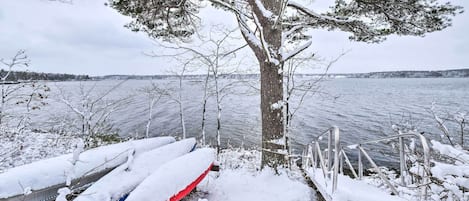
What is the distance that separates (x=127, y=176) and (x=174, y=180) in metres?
0.66

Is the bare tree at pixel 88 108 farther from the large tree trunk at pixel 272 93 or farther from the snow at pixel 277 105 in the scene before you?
the snow at pixel 277 105

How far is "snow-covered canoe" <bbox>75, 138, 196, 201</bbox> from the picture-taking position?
2.64m

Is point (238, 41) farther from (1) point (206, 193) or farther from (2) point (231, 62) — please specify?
(1) point (206, 193)

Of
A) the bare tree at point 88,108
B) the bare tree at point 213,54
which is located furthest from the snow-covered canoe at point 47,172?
the bare tree at point 88,108

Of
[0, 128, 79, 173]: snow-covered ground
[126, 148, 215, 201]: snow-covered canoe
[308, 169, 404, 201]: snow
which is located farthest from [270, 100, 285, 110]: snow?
[0, 128, 79, 173]: snow-covered ground

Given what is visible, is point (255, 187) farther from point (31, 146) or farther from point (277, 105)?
point (31, 146)

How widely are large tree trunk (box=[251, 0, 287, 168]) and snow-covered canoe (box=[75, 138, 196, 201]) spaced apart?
1766 millimetres

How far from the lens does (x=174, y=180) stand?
118 inches

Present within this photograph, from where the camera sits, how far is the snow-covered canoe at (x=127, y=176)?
8.67 feet

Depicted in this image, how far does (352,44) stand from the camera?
19.6 feet

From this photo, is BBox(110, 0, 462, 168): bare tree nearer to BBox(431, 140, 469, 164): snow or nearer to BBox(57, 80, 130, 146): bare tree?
BBox(431, 140, 469, 164): snow

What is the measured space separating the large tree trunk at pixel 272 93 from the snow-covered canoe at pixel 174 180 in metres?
1.33

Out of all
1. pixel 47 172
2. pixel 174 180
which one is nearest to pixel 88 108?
pixel 47 172

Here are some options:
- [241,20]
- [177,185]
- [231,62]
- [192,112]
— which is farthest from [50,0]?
[192,112]
